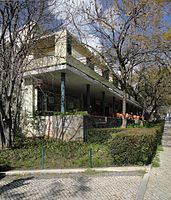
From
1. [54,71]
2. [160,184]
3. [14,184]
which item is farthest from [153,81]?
[14,184]

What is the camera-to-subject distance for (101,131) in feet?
45.1

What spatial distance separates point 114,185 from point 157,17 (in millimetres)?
9670

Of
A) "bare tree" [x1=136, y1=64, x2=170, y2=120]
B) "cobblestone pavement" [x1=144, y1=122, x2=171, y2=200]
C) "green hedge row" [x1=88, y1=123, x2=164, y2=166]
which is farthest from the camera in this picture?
"bare tree" [x1=136, y1=64, x2=170, y2=120]

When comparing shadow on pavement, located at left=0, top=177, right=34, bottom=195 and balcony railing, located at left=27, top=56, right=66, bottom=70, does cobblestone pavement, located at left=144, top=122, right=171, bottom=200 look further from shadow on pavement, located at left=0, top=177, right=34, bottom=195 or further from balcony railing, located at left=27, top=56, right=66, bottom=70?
balcony railing, located at left=27, top=56, right=66, bottom=70

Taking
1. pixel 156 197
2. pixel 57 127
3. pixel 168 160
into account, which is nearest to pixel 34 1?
pixel 57 127

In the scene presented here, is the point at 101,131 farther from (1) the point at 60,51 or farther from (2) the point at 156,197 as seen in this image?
(2) the point at 156,197

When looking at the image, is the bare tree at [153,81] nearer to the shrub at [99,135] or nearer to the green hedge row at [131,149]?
the shrub at [99,135]

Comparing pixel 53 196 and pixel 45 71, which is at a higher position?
pixel 45 71

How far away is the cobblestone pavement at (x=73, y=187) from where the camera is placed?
5840mm

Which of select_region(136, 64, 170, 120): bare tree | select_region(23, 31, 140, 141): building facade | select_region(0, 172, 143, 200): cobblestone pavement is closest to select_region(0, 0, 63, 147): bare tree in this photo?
select_region(23, 31, 140, 141): building facade

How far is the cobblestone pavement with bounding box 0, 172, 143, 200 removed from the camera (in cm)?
584

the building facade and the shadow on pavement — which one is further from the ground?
the building facade

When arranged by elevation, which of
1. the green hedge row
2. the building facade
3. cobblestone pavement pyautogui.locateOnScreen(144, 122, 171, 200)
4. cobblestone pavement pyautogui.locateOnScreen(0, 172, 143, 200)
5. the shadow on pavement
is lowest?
the shadow on pavement

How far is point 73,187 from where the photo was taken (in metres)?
6.55
